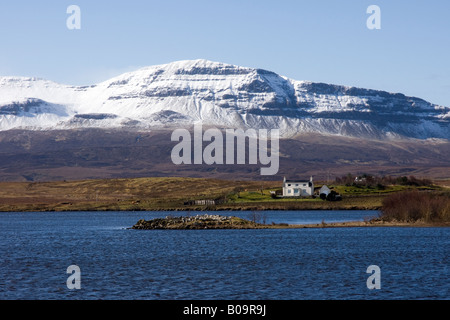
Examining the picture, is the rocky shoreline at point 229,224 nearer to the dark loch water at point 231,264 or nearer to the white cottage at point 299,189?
the dark loch water at point 231,264

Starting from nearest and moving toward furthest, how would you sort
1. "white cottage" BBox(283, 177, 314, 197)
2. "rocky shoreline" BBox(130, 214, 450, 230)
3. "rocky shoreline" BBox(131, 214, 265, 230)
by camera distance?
"rocky shoreline" BBox(130, 214, 450, 230) → "rocky shoreline" BBox(131, 214, 265, 230) → "white cottage" BBox(283, 177, 314, 197)

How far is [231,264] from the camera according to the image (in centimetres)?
6003

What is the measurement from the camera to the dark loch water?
45250 millimetres

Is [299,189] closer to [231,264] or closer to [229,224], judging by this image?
[229,224]

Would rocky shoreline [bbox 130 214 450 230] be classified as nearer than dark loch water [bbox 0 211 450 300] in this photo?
No

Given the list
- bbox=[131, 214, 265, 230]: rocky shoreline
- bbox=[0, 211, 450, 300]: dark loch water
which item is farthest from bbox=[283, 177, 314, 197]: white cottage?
bbox=[0, 211, 450, 300]: dark loch water

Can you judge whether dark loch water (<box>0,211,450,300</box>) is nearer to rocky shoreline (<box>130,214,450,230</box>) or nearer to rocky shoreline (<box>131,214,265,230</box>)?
rocky shoreline (<box>130,214,450,230</box>)

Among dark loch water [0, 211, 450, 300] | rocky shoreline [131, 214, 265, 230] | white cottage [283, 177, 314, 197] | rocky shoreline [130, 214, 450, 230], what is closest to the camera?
dark loch water [0, 211, 450, 300]

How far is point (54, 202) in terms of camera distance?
639ft

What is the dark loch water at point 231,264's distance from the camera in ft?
148

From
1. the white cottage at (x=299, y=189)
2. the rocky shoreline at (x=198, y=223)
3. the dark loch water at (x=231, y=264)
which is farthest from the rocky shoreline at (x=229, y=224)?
the white cottage at (x=299, y=189)
